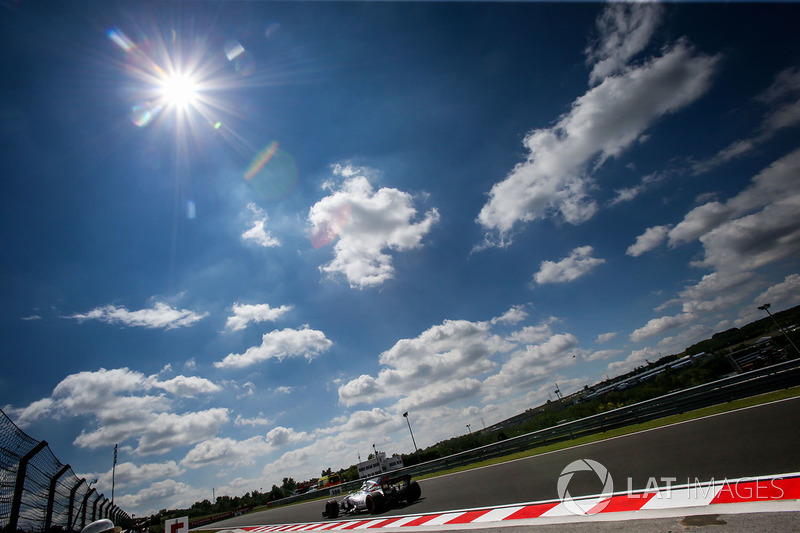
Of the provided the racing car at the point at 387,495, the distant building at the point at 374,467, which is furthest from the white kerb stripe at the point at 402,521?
the distant building at the point at 374,467

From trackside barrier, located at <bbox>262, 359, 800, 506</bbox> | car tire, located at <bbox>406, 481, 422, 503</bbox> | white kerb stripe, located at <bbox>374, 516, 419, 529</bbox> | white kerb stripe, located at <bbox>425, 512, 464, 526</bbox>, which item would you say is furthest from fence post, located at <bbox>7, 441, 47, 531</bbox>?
trackside barrier, located at <bbox>262, 359, 800, 506</bbox>

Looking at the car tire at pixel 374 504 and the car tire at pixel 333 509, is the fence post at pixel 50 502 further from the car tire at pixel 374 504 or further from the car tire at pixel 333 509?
the car tire at pixel 333 509

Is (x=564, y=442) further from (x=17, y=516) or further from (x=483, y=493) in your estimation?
(x=17, y=516)

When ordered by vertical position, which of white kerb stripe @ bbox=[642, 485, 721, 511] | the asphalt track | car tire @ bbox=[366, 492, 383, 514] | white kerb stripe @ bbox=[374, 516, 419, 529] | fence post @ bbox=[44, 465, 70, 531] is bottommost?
the asphalt track

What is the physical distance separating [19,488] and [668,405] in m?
20.1

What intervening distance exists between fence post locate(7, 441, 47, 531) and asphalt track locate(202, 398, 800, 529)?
8.63m

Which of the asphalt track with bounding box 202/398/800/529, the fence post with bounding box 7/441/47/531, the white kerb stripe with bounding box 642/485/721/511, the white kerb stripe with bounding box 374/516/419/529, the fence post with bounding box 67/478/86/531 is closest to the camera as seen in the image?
the white kerb stripe with bounding box 642/485/721/511

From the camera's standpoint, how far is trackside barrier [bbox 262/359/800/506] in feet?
36.4

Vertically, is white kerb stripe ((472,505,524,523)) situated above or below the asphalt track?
above

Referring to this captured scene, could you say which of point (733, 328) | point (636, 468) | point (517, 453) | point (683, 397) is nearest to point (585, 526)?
point (636, 468)

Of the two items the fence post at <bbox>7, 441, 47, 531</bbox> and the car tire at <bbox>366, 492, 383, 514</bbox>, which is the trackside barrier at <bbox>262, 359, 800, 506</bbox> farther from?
the fence post at <bbox>7, 441, 47, 531</bbox>

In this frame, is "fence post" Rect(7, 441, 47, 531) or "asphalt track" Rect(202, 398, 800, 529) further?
"fence post" Rect(7, 441, 47, 531)

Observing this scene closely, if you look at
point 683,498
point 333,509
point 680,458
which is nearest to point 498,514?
point 683,498

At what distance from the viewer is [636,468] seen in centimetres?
720
